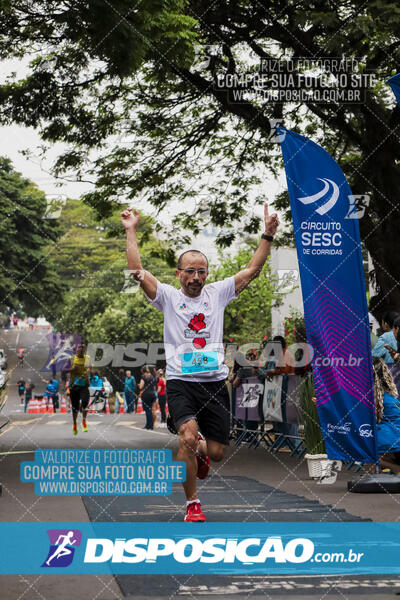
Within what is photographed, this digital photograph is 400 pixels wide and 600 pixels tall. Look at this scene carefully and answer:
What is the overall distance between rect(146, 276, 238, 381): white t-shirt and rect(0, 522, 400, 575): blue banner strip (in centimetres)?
102

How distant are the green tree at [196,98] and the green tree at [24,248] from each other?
20.2m

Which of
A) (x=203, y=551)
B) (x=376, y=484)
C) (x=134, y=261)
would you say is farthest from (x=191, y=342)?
(x=376, y=484)

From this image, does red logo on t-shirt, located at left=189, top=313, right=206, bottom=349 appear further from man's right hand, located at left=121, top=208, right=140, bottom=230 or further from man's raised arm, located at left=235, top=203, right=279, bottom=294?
man's right hand, located at left=121, top=208, right=140, bottom=230

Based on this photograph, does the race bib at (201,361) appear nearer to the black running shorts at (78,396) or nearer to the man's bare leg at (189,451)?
the man's bare leg at (189,451)

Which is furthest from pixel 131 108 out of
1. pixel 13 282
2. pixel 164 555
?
pixel 13 282

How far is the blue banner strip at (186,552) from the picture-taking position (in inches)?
191

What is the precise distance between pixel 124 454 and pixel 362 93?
6407mm

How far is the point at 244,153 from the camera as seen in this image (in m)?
17.7

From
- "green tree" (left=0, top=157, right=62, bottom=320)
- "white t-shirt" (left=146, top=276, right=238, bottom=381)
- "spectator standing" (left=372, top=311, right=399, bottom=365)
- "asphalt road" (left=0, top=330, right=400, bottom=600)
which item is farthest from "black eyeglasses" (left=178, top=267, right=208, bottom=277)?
"green tree" (left=0, top=157, right=62, bottom=320)

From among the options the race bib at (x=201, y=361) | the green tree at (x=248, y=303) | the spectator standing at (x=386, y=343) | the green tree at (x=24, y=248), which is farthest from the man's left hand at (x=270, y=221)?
the green tree at (x=248, y=303)

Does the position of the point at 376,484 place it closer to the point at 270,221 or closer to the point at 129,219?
the point at 270,221

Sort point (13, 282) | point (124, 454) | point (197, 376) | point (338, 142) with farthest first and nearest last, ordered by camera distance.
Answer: point (13, 282)
point (338, 142)
point (124, 454)
point (197, 376)

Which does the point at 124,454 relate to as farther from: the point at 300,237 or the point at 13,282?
the point at 13,282

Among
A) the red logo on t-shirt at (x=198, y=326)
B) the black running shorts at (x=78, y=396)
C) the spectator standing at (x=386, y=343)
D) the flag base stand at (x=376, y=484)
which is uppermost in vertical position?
the red logo on t-shirt at (x=198, y=326)
